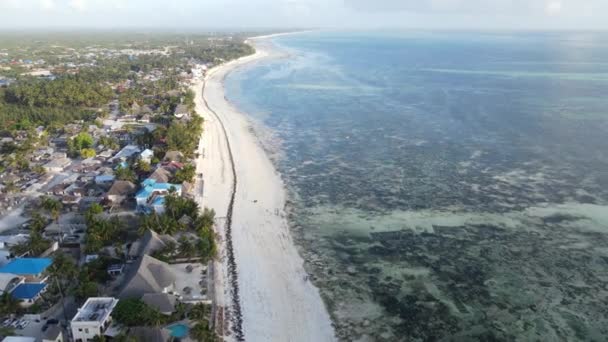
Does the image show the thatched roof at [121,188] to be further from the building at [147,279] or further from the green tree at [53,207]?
the building at [147,279]

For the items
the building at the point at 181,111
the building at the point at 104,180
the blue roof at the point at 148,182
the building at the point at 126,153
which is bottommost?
the building at the point at 104,180

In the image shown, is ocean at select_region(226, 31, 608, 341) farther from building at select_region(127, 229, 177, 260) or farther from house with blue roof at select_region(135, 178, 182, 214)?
house with blue roof at select_region(135, 178, 182, 214)

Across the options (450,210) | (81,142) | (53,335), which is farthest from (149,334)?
(81,142)

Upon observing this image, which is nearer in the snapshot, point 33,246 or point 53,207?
point 33,246

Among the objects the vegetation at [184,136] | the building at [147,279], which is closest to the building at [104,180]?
the vegetation at [184,136]

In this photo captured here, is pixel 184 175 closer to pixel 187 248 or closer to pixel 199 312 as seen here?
pixel 187 248

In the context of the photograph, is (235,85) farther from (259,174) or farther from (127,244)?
(127,244)
